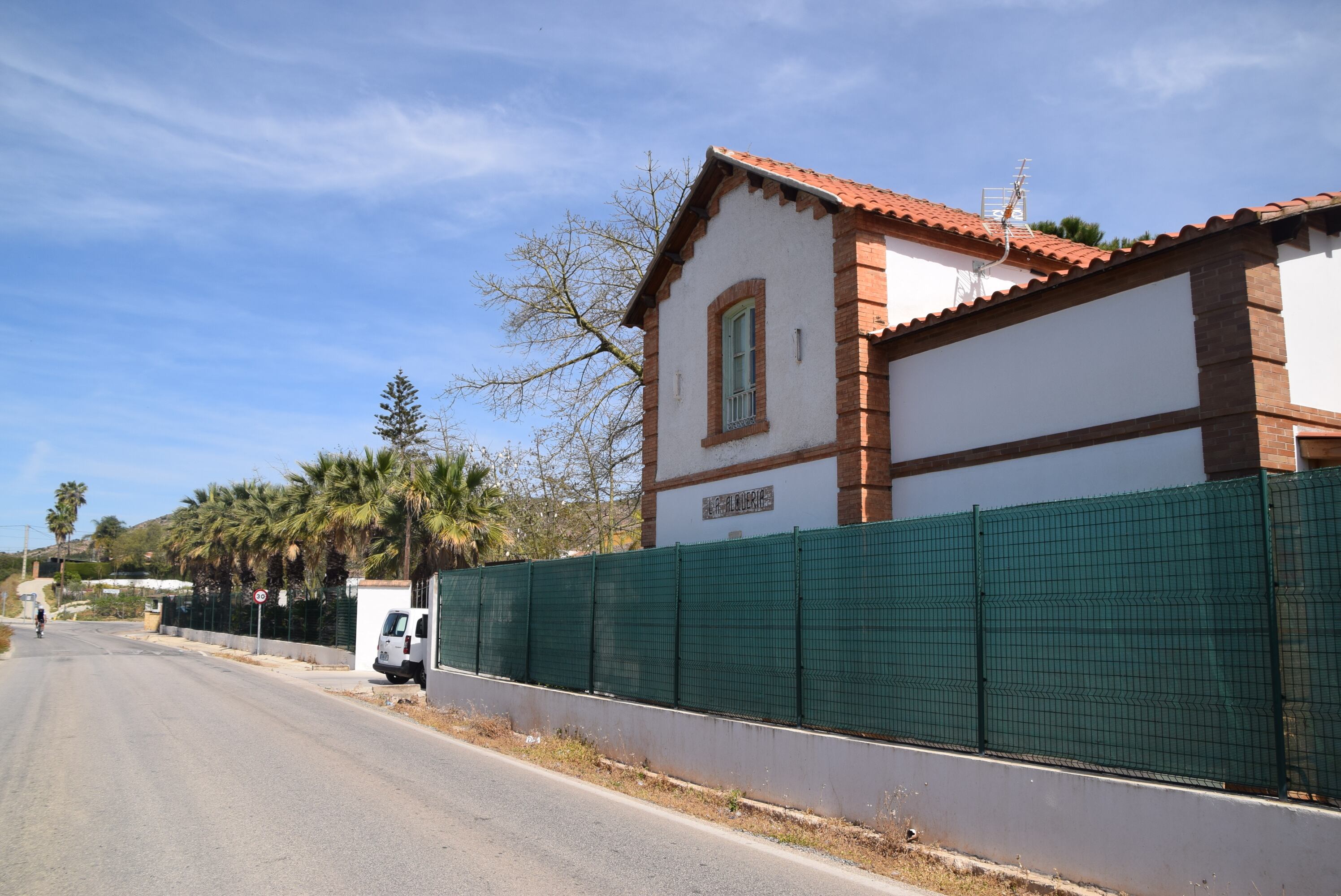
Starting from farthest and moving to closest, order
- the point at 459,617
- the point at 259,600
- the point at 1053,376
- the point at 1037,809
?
the point at 259,600 < the point at 459,617 < the point at 1053,376 < the point at 1037,809

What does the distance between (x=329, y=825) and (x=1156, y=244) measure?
29.2 feet

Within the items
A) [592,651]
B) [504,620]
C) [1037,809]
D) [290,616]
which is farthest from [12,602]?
[1037,809]

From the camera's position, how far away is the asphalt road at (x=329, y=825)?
258 inches

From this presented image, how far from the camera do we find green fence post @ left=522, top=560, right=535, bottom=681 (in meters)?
15.4

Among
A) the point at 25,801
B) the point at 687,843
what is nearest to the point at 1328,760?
the point at 687,843

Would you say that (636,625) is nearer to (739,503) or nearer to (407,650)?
(739,503)

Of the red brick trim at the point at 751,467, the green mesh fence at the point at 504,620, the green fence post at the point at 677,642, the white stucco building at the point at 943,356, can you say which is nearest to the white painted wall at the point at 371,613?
the green mesh fence at the point at 504,620

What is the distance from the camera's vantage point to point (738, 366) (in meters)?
15.4

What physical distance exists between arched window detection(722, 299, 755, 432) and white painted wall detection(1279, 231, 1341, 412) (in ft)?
24.2

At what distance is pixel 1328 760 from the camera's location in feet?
17.6

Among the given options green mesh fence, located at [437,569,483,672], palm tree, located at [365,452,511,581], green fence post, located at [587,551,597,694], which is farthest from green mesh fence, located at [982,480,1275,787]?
palm tree, located at [365,452,511,581]

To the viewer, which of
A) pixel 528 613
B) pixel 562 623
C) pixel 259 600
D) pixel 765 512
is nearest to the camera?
pixel 765 512

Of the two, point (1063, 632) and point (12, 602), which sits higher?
point (1063, 632)

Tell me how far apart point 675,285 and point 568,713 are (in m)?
7.57
